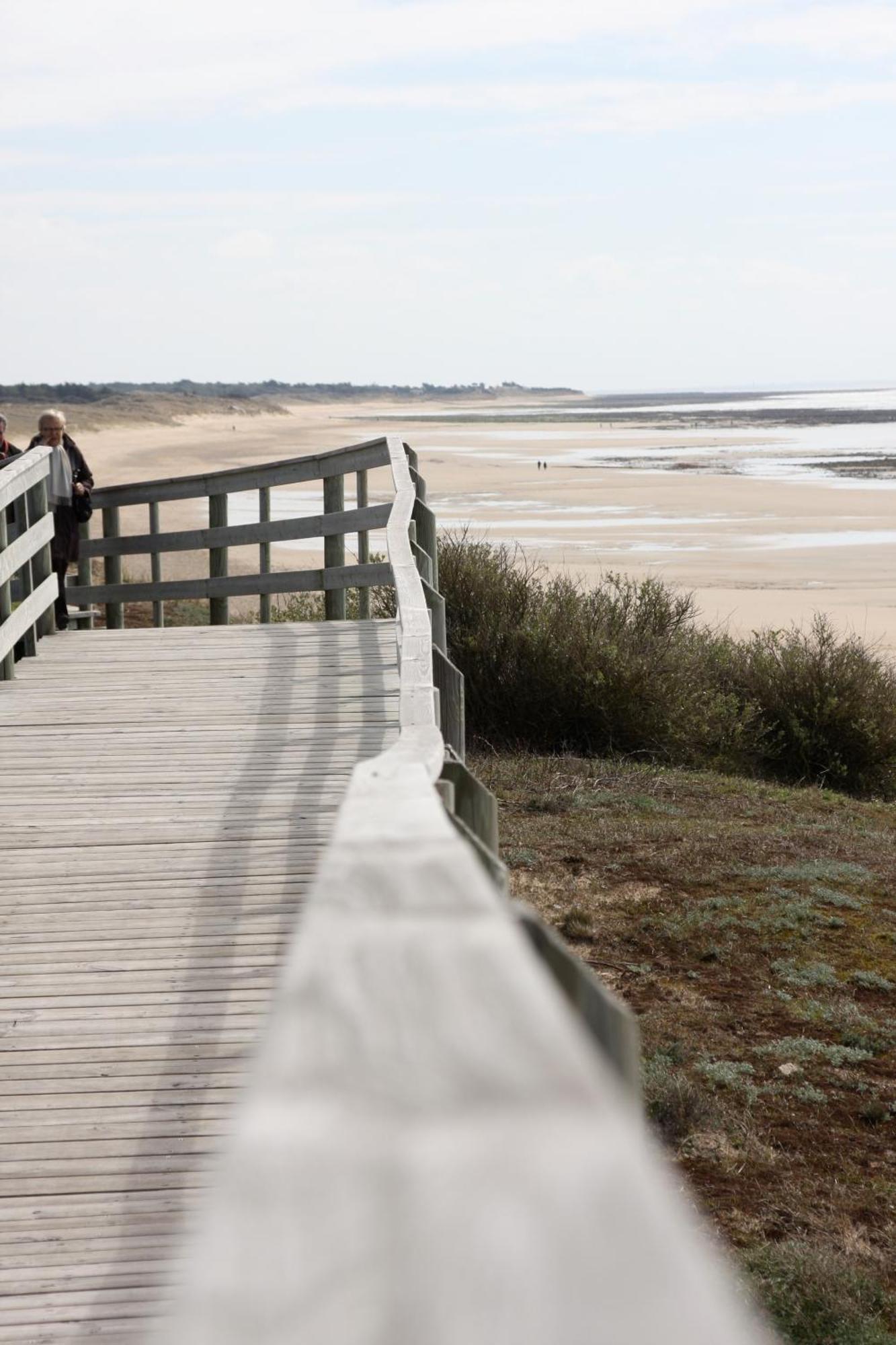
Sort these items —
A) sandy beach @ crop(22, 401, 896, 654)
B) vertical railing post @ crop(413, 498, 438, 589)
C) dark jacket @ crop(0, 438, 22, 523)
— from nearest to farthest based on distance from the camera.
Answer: vertical railing post @ crop(413, 498, 438, 589), dark jacket @ crop(0, 438, 22, 523), sandy beach @ crop(22, 401, 896, 654)

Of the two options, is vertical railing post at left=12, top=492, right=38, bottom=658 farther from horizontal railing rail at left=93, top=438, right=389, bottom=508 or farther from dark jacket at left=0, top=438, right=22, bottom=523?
horizontal railing rail at left=93, top=438, right=389, bottom=508

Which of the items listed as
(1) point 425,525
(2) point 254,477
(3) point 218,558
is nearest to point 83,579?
(3) point 218,558

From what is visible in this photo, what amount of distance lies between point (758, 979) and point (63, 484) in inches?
233

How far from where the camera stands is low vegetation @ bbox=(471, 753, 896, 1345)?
4.85 meters

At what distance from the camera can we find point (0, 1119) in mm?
3533

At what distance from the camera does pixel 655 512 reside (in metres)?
42.1

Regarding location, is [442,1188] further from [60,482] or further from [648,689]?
[648,689]

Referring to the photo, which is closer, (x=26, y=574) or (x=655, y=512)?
(x=26, y=574)

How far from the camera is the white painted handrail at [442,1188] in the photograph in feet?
1.53

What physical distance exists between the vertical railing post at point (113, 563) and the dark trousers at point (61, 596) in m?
0.50

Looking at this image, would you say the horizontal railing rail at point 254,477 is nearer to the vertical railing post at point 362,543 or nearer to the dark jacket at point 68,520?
the vertical railing post at point 362,543

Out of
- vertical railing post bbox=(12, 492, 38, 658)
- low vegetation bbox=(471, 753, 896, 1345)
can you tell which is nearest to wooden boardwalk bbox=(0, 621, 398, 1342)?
vertical railing post bbox=(12, 492, 38, 658)

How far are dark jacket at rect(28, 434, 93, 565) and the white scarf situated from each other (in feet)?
0.27

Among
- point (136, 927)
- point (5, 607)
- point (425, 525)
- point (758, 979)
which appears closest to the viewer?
point (136, 927)
